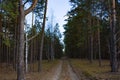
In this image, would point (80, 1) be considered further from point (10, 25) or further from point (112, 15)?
point (112, 15)

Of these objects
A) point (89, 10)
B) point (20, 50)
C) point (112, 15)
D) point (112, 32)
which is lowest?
point (20, 50)

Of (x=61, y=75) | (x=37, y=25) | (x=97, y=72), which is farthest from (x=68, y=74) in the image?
(x=37, y=25)

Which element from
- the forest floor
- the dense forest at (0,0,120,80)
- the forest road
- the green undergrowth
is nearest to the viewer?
the dense forest at (0,0,120,80)

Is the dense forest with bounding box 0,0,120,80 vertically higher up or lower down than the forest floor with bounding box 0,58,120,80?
higher up

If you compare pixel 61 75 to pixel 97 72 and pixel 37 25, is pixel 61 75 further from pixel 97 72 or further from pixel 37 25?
pixel 37 25

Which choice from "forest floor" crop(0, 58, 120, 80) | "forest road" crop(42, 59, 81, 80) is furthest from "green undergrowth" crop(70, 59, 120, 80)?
"forest road" crop(42, 59, 81, 80)

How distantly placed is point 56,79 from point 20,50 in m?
6.60

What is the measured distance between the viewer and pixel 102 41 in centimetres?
7431

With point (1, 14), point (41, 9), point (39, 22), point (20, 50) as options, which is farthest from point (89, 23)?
point (20, 50)

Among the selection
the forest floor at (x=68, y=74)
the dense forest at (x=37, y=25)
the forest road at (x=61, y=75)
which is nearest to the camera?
the dense forest at (x=37, y=25)

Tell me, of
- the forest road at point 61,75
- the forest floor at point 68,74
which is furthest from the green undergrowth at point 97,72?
the forest road at point 61,75

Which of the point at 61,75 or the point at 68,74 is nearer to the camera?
the point at 61,75

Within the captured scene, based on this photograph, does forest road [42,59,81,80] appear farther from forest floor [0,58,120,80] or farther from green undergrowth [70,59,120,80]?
green undergrowth [70,59,120,80]

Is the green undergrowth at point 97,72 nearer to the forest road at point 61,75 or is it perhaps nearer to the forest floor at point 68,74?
the forest floor at point 68,74
